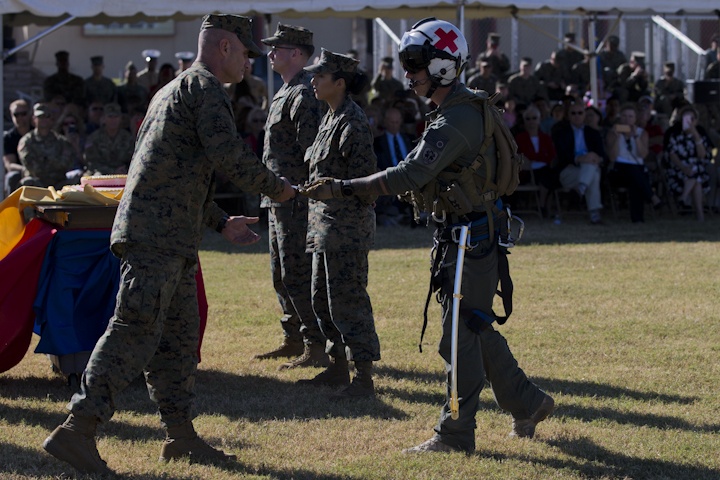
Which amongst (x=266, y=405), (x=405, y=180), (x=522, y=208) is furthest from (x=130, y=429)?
(x=522, y=208)

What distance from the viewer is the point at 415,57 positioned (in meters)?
5.21

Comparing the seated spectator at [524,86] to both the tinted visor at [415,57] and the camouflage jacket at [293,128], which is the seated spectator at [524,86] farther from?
the tinted visor at [415,57]

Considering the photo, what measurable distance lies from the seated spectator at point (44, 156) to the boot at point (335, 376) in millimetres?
7718

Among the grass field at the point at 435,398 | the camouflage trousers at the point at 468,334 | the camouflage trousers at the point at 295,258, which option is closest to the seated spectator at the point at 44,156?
the grass field at the point at 435,398

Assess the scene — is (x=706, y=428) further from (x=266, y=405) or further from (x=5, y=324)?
(x=5, y=324)

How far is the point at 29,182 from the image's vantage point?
1388cm

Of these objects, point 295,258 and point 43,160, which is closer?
point 295,258

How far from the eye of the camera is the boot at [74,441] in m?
5.00

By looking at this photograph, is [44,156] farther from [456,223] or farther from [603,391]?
[456,223]

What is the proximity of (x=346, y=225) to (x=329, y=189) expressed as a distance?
4.42 ft

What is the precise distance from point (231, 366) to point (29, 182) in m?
7.18

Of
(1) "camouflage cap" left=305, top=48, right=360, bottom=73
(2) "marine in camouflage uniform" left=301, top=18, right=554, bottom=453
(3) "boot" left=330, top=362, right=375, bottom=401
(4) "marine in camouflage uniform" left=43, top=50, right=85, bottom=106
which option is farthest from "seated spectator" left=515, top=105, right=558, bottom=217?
(2) "marine in camouflage uniform" left=301, top=18, right=554, bottom=453

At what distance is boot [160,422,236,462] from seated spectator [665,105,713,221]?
12016 mm

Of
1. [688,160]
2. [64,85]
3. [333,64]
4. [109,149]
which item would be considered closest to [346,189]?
[333,64]
